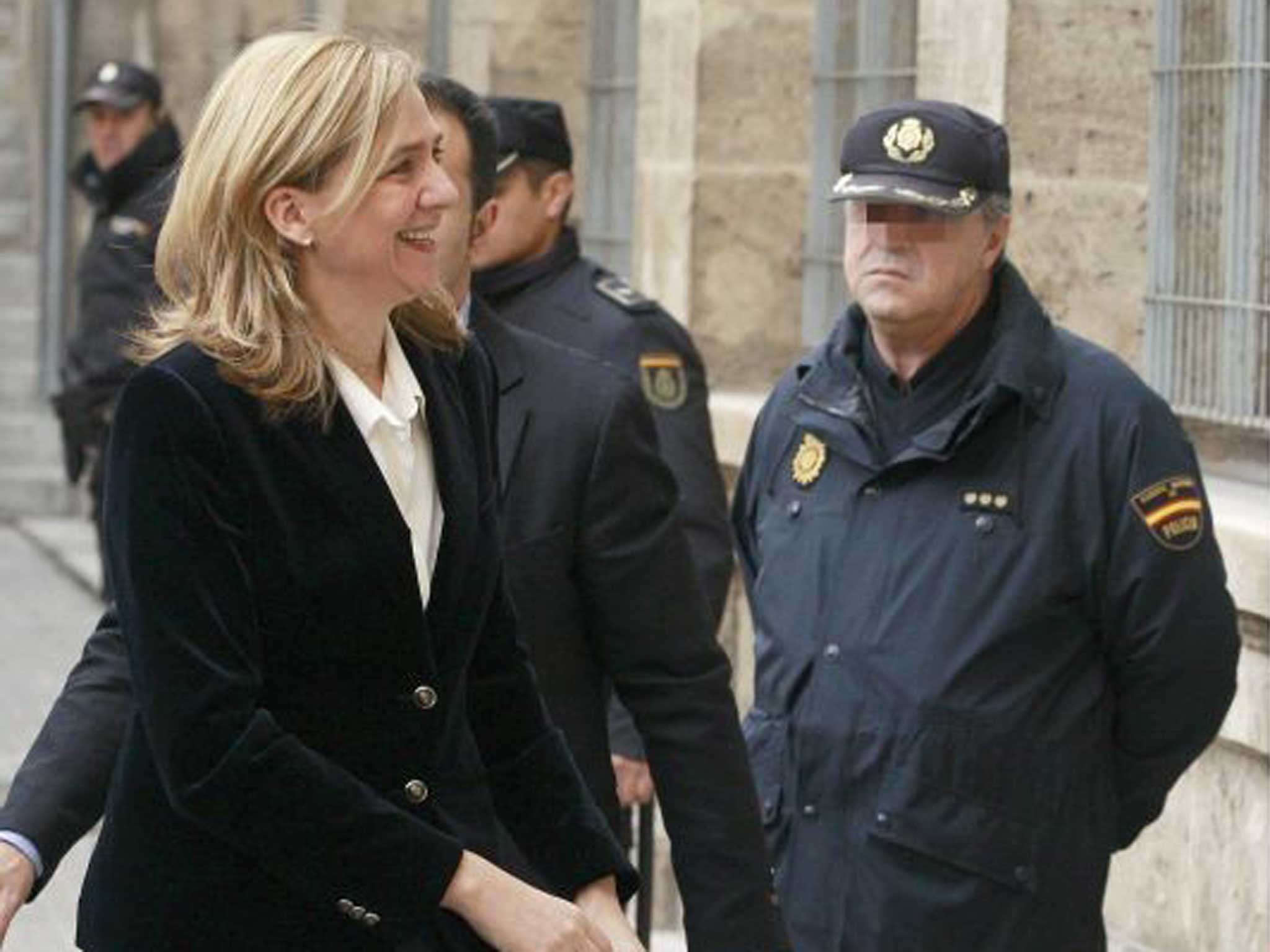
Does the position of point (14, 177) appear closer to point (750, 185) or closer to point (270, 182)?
point (750, 185)

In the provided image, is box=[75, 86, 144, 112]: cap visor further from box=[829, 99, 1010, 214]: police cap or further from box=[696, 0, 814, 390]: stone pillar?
box=[829, 99, 1010, 214]: police cap

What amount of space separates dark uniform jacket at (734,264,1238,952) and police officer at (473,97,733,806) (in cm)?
165

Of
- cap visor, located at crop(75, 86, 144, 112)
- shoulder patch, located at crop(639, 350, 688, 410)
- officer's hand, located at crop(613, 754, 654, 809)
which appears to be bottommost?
officer's hand, located at crop(613, 754, 654, 809)

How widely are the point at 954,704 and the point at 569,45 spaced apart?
8361 mm

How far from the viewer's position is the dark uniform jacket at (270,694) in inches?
149

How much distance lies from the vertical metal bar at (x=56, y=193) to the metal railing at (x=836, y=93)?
9515 millimetres

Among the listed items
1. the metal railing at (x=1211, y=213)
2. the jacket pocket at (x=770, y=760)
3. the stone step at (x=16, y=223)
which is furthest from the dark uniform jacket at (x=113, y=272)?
the jacket pocket at (x=770, y=760)

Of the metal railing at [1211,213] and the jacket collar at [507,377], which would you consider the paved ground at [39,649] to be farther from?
the jacket collar at [507,377]

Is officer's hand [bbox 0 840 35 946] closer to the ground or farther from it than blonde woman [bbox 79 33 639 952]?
closer to the ground

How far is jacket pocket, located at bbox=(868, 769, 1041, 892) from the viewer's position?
5395 millimetres

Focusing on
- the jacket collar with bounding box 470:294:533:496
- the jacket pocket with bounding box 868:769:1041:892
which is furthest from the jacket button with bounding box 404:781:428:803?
the jacket pocket with bounding box 868:769:1041:892

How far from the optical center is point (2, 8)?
2114 centimetres

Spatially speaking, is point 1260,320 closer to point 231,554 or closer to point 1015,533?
point 1015,533

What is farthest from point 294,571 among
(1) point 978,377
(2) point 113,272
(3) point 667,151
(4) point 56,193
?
(4) point 56,193
